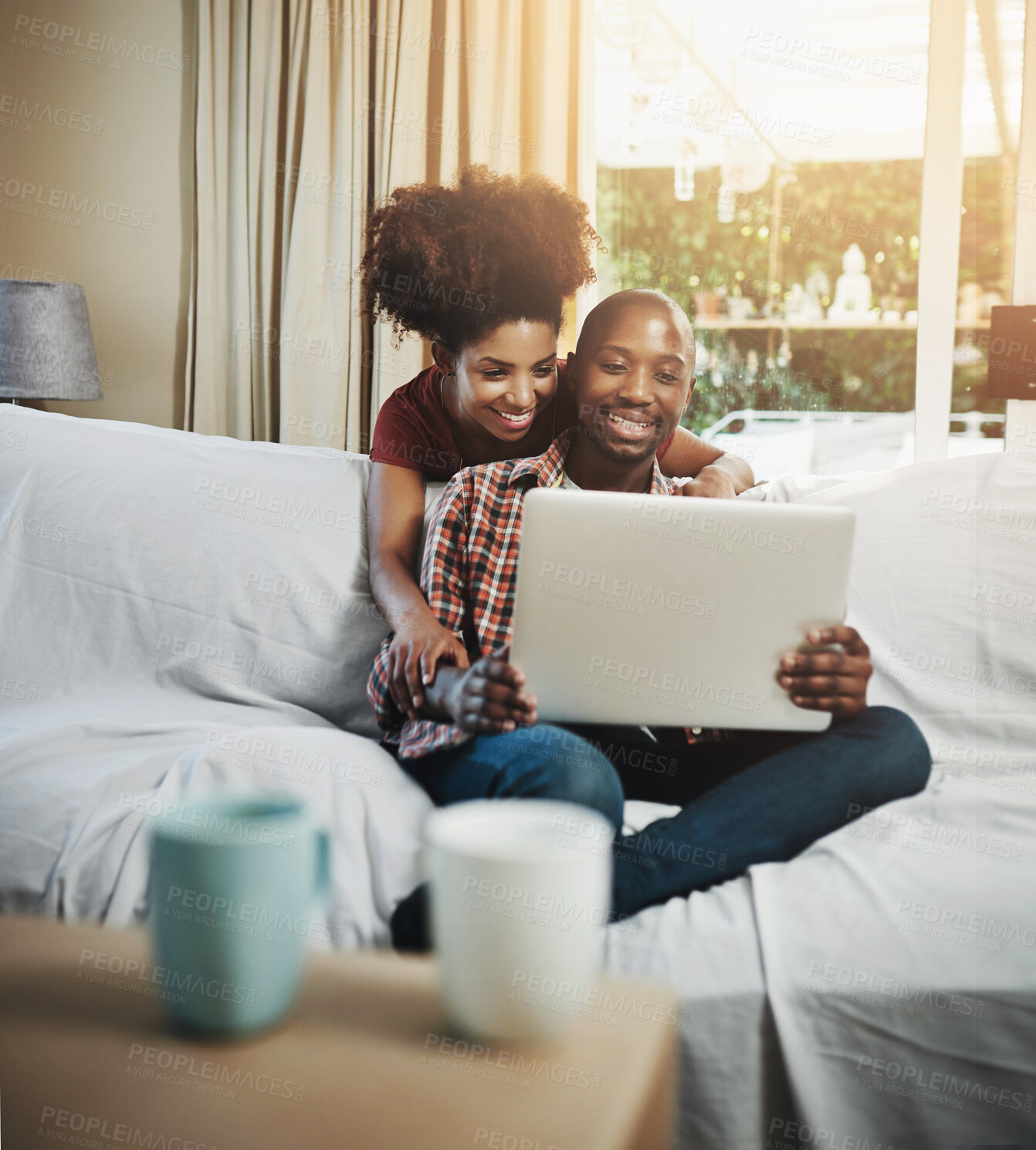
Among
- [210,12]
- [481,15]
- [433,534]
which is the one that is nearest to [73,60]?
[210,12]

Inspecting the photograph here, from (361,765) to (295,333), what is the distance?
1300mm

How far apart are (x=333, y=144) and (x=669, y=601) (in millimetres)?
1417

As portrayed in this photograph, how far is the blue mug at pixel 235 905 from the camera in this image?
36 cm

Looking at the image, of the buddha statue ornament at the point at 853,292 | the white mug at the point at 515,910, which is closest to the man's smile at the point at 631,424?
the white mug at the point at 515,910

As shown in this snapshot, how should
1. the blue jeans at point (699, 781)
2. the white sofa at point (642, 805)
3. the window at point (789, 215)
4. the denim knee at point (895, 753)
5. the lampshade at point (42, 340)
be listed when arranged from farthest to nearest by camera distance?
the window at point (789, 215), the lampshade at point (42, 340), the denim knee at point (895, 753), the blue jeans at point (699, 781), the white sofa at point (642, 805)

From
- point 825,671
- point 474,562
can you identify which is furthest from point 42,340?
point 825,671

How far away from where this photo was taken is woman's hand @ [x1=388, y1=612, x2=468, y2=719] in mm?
733

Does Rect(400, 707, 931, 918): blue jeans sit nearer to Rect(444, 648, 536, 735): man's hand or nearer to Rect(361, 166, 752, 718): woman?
Rect(444, 648, 536, 735): man's hand

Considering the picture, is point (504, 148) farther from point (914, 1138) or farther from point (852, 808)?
point (914, 1138)

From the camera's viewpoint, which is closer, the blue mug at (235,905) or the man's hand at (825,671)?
the blue mug at (235,905)

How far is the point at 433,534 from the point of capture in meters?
0.83

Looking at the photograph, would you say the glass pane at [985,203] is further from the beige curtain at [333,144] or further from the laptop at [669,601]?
the laptop at [669,601]

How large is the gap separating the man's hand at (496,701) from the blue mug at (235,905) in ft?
0.85

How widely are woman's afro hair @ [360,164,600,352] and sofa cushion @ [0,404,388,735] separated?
0.74 ft
